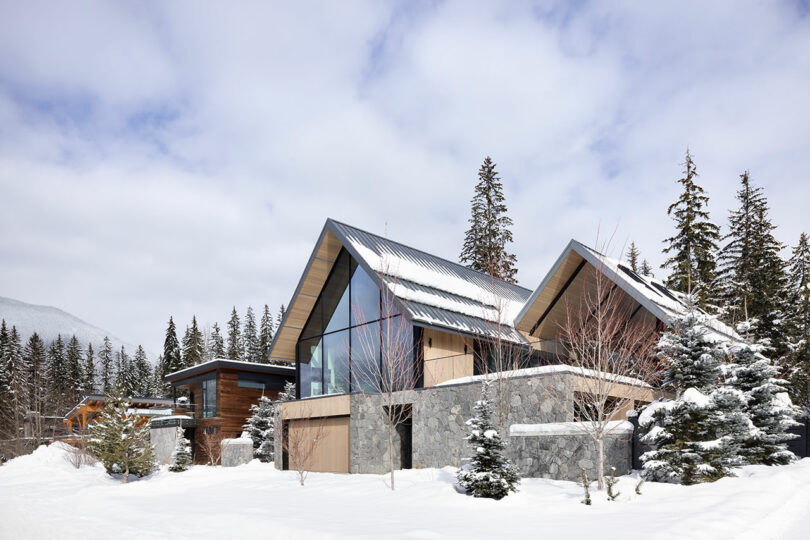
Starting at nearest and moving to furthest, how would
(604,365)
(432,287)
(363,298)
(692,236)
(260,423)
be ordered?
(604,365) < (363,298) < (432,287) < (260,423) < (692,236)

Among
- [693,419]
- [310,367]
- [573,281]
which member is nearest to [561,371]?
[693,419]

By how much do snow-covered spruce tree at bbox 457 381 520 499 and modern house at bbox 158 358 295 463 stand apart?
2003cm

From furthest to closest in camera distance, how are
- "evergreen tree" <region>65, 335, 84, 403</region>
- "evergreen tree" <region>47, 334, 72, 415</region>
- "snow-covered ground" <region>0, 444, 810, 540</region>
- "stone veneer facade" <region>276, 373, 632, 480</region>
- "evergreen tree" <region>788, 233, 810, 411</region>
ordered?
1. "evergreen tree" <region>65, 335, 84, 403</region>
2. "evergreen tree" <region>47, 334, 72, 415</region>
3. "evergreen tree" <region>788, 233, 810, 411</region>
4. "stone veneer facade" <region>276, 373, 632, 480</region>
5. "snow-covered ground" <region>0, 444, 810, 540</region>

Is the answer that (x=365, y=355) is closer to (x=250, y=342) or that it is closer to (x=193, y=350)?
(x=193, y=350)

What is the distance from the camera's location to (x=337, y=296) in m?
22.1

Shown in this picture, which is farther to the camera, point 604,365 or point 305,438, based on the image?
point 305,438

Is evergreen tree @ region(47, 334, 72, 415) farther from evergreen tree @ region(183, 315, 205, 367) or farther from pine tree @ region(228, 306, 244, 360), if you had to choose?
pine tree @ region(228, 306, 244, 360)

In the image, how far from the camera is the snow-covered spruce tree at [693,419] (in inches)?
460

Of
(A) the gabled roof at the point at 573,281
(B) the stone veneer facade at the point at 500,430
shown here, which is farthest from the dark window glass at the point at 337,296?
(A) the gabled roof at the point at 573,281

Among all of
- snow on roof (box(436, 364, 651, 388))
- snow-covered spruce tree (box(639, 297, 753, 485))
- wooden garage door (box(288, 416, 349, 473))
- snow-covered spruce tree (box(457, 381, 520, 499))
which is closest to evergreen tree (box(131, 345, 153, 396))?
wooden garage door (box(288, 416, 349, 473))

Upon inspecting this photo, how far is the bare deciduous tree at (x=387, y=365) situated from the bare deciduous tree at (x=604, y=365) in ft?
17.1

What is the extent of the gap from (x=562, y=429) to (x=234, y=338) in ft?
222

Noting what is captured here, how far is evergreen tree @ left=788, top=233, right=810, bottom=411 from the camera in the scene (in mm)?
25125

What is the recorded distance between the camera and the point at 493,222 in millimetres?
45281
